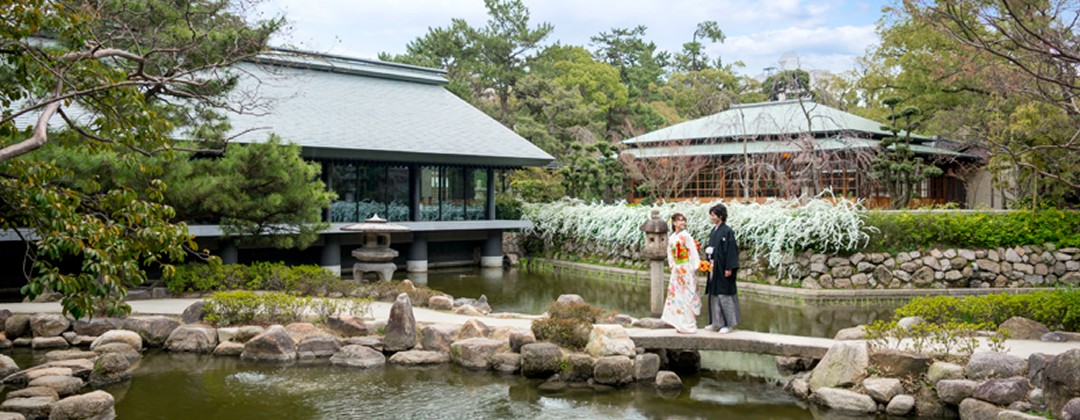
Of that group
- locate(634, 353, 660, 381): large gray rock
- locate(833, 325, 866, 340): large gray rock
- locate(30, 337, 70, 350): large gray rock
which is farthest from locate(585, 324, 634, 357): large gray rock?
locate(30, 337, 70, 350): large gray rock

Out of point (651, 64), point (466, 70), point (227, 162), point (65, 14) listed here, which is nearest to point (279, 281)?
point (227, 162)

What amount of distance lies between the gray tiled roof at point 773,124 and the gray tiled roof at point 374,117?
25.7ft

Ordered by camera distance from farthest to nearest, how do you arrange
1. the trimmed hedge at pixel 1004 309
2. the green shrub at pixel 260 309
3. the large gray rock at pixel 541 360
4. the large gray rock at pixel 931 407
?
the green shrub at pixel 260 309 → the trimmed hedge at pixel 1004 309 → the large gray rock at pixel 541 360 → the large gray rock at pixel 931 407

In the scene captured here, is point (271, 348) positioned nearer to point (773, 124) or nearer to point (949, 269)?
point (949, 269)

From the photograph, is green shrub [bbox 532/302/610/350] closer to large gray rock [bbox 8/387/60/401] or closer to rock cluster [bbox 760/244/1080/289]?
large gray rock [bbox 8/387/60/401]

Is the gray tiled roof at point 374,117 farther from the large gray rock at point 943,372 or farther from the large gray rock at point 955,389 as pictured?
the large gray rock at point 955,389

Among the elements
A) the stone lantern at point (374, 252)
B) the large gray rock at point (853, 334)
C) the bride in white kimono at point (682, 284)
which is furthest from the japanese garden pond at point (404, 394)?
the stone lantern at point (374, 252)

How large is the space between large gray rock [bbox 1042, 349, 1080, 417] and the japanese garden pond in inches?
82.4

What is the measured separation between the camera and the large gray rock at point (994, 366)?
8008 millimetres

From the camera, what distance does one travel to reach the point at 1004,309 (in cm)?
1096

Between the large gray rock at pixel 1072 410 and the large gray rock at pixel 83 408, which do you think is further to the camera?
the large gray rock at pixel 83 408

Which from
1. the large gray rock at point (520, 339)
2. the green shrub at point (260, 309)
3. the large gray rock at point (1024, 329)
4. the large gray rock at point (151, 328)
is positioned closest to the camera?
the large gray rock at point (1024, 329)

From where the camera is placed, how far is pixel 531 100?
34594mm

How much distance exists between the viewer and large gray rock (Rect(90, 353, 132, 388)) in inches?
372
